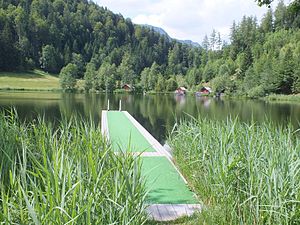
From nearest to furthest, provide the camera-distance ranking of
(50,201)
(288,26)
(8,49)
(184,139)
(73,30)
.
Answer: (50,201) → (184,139) → (8,49) → (288,26) → (73,30)

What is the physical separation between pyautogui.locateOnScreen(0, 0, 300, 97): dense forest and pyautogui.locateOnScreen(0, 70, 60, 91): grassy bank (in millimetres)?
2332

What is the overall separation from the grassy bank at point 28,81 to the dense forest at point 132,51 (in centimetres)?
233

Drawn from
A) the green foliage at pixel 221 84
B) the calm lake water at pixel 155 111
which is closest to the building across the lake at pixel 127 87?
the green foliage at pixel 221 84

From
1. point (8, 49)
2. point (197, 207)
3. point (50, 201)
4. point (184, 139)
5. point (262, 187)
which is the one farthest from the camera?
point (8, 49)

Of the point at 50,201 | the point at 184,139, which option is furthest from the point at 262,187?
the point at 184,139

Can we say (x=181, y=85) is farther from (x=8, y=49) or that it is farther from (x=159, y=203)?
(x=159, y=203)

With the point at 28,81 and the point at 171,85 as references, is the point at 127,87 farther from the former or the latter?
the point at 28,81

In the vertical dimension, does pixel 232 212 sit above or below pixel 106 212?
below

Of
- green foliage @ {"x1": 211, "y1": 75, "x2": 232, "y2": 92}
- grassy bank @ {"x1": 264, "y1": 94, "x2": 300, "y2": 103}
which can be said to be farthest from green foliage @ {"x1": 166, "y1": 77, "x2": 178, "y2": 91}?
grassy bank @ {"x1": 264, "y1": 94, "x2": 300, "y2": 103}


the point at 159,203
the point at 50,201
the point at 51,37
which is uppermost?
the point at 51,37

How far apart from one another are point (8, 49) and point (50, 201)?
225 feet

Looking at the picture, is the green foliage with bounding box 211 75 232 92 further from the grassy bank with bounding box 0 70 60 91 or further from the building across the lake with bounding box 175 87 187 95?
the grassy bank with bounding box 0 70 60 91

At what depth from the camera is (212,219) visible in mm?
3002

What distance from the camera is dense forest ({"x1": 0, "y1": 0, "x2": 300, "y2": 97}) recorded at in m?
54.4
